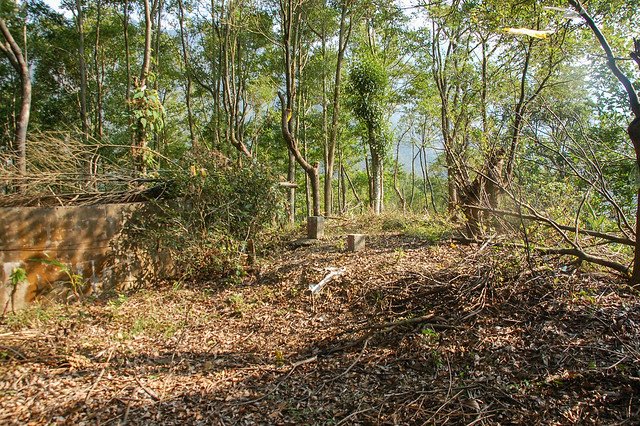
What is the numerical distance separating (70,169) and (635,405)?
6.79m

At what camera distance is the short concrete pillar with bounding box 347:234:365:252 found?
6.31 meters

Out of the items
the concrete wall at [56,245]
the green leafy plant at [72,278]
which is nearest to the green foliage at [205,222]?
the concrete wall at [56,245]

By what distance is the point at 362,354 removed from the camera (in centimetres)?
340

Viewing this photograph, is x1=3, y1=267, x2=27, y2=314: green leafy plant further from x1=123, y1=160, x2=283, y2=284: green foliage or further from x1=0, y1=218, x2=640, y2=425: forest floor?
x1=123, y1=160, x2=283, y2=284: green foliage

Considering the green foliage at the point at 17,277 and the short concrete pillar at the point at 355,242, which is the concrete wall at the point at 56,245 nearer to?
the green foliage at the point at 17,277

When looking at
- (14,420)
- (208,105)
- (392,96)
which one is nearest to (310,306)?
(14,420)

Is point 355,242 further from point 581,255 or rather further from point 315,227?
point 581,255

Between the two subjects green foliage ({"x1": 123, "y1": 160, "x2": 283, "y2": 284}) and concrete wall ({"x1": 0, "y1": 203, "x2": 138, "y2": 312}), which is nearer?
concrete wall ({"x1": 0, "y1": 203, "x2": 138, "y2": 312})

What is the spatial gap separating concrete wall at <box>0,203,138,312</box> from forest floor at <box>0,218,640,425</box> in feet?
1.30

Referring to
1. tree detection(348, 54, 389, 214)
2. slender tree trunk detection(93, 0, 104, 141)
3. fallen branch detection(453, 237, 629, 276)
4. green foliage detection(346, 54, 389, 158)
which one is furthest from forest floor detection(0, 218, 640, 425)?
slender tree trunk detection(93, 0, 104, 141)

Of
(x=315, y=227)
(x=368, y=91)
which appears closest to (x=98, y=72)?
(x=368, y=91)

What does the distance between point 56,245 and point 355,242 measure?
4072mm

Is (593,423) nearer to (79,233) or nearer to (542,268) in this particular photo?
(542,268)

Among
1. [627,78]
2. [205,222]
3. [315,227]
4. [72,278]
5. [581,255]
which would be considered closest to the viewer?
[627,78]
